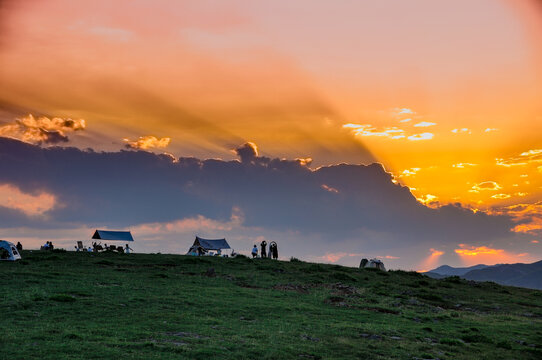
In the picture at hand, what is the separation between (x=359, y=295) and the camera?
55.0 m

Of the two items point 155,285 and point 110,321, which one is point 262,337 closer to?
point 110,321

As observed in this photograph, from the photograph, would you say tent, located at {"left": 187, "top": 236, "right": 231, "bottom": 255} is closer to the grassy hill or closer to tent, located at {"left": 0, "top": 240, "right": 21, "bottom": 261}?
the grassy hill

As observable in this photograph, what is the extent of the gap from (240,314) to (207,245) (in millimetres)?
88895

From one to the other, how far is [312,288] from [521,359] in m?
27.6

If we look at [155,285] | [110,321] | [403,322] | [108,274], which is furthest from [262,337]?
[108,274]

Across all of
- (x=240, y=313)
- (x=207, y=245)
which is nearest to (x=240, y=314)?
(x=240, y=313)

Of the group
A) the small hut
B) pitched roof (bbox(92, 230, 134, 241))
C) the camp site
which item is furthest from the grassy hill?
pitched roof (bbox(92, 230, 134, 241))

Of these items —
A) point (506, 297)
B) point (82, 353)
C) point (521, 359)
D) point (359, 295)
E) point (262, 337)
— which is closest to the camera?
point (82, 353)

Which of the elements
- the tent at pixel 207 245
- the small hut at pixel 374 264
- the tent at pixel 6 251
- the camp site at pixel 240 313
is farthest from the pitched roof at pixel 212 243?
the tent at pixel 6 251

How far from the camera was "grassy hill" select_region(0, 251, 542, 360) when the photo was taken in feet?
87.6

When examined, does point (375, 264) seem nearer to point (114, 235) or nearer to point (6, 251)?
point (6, 251)

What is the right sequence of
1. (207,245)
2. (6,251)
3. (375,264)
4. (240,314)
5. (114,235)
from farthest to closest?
(207,245)
(114,235)
(375,264)
(6,251)
(240,314)

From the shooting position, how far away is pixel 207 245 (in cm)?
12594

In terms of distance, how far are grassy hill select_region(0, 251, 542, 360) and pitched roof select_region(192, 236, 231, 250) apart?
5285 centimetres
